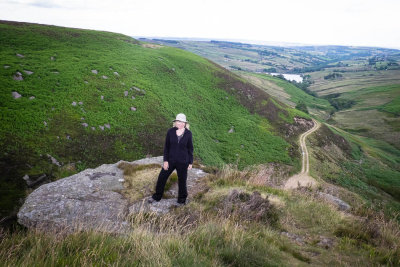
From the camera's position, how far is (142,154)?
27297mm

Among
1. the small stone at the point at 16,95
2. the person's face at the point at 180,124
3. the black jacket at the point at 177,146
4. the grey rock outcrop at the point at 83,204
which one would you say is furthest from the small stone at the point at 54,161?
the person's face at the point at 180,124

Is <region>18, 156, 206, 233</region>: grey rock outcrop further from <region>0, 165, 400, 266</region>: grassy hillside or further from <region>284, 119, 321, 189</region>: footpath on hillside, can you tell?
<region>284, 119, 321, 189</region>: footpath on hillside

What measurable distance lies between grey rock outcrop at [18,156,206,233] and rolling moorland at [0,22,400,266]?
0.94m

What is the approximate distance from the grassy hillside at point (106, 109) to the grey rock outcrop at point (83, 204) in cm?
736

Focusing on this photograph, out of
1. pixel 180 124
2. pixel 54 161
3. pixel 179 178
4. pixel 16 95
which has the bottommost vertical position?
pixel 54 161

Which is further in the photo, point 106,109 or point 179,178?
point 106,109

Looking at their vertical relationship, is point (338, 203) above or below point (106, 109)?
below

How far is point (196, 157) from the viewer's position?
110ft

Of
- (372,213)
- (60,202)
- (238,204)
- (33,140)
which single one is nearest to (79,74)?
(33,140)

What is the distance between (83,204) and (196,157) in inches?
973

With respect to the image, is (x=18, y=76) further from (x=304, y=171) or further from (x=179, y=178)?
(x=304, y=171)

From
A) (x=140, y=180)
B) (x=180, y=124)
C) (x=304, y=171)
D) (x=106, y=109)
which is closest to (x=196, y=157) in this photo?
(x=106, y=109)

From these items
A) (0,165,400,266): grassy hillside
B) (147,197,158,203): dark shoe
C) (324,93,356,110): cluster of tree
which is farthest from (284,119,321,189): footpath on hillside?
(324,93,356,110): cluster of tree

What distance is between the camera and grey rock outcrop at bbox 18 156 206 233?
7.99 metres
